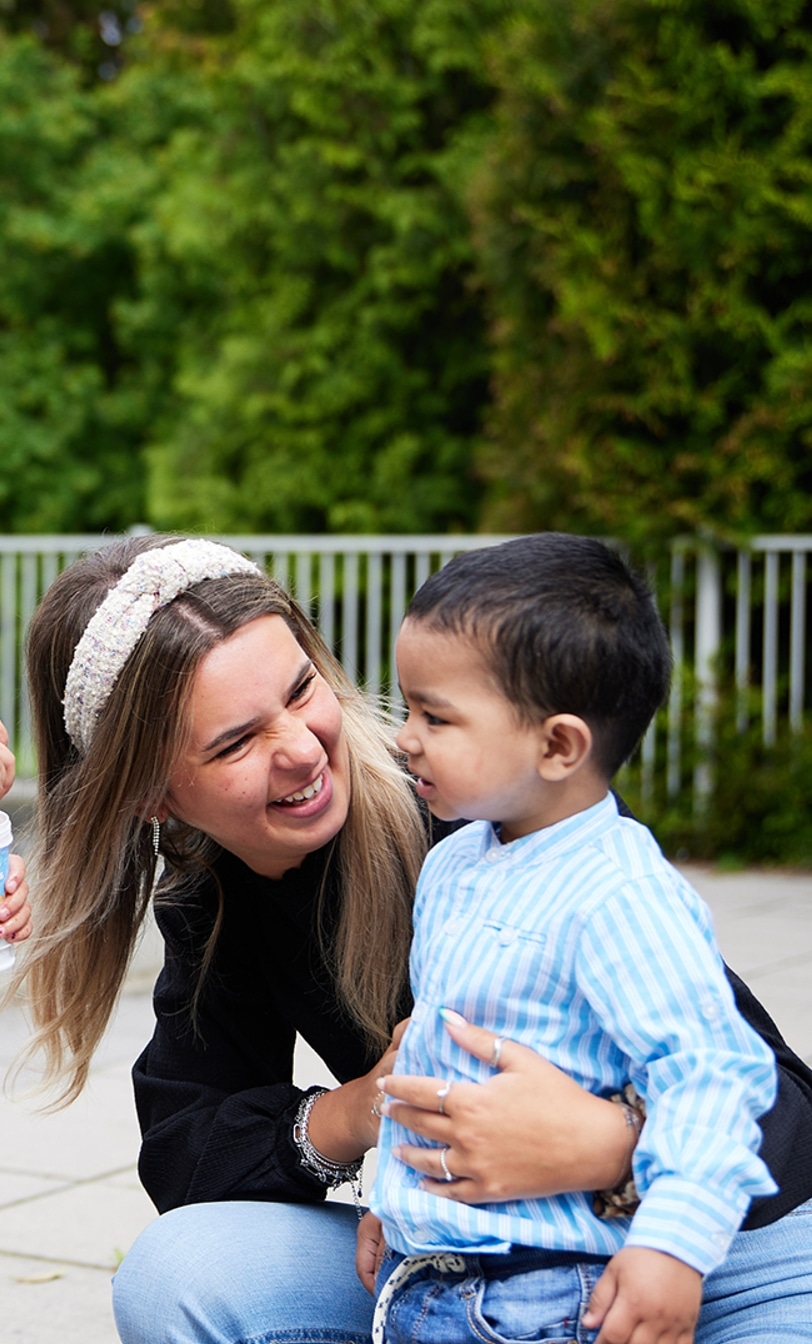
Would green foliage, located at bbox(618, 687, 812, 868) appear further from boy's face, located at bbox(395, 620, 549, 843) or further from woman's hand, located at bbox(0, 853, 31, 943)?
boy's face, located at bbox(395, 620, 549, 843)

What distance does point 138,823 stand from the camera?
2211mm

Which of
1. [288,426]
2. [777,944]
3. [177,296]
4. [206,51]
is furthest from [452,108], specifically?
[777,944]

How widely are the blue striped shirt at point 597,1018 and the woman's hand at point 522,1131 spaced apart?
2 centimetres

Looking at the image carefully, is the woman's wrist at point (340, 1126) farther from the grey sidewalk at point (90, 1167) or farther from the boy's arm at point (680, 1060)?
the boy's arm at point (680, 1060)

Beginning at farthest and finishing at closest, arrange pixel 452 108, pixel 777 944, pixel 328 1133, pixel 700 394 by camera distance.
A: pixel 452 108 < pixel 700 394 < pixel 777 944 < pixel 328 1133

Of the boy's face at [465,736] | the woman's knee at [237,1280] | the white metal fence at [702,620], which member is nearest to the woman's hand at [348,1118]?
the woman's knee at [237,1280]

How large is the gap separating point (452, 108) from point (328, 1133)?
33.3 ft

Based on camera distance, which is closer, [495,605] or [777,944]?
[495,605]

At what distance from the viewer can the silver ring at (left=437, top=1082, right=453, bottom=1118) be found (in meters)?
1.64

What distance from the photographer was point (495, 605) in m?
1.65

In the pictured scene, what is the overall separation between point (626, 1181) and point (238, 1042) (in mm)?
788

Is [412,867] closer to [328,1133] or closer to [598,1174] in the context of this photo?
[328,1133]

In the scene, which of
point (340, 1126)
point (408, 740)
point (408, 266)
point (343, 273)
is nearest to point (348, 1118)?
point (340, 1126)

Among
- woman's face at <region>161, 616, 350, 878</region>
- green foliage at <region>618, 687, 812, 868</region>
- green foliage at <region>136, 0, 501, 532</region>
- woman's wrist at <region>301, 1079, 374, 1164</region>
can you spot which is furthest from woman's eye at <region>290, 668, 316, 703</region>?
green foliage at <region>136, 0, 501, 532</region>
